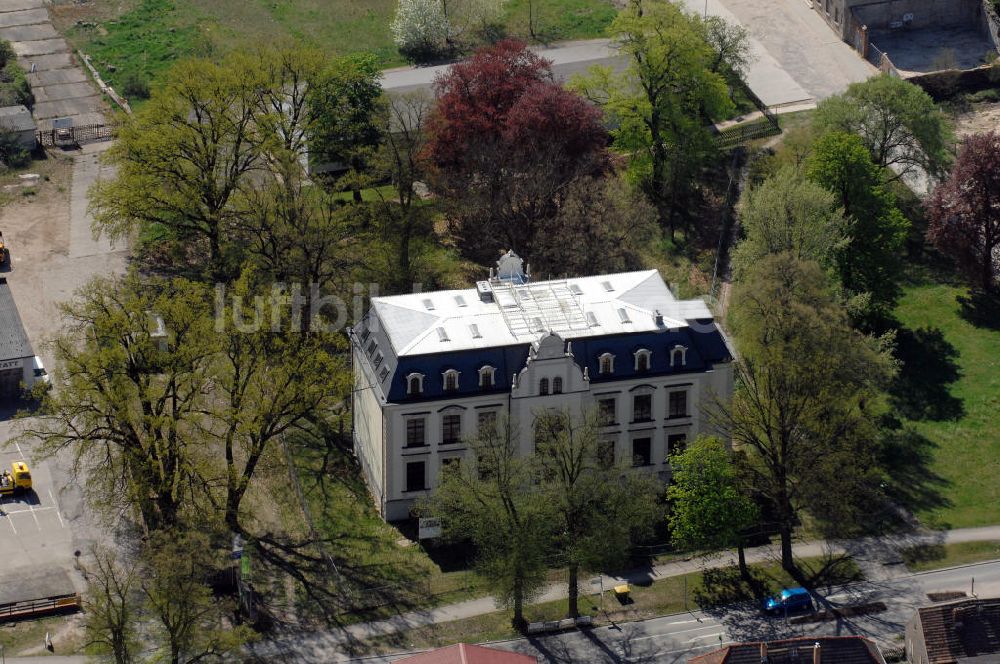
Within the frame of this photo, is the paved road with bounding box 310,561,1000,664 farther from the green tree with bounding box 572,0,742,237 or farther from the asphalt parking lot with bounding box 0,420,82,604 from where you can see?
the green tree with bounding box 572,0,742,237

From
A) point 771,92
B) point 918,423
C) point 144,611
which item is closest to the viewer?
point 144,611

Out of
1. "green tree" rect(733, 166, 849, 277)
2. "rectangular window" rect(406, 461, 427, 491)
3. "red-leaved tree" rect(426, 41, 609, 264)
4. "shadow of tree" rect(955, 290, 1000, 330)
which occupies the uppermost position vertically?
"red-leaved tree" rect(426, 41, 609, 264)

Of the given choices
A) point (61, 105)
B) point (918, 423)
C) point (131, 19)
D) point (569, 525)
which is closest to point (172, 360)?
point (569, 525)

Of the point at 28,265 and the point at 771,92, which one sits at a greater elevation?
the point at 771,92

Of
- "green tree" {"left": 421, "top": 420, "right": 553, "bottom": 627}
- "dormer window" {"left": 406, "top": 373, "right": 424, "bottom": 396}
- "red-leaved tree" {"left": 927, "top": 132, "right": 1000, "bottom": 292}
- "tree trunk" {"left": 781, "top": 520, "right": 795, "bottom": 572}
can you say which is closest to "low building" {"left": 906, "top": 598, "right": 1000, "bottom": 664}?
"tree trunk" {"left": 781, "top": 520, "right": 795, "bottom": 572}

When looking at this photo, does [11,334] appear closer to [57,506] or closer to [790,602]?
[57,506]

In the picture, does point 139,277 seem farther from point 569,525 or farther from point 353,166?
point 569,525
